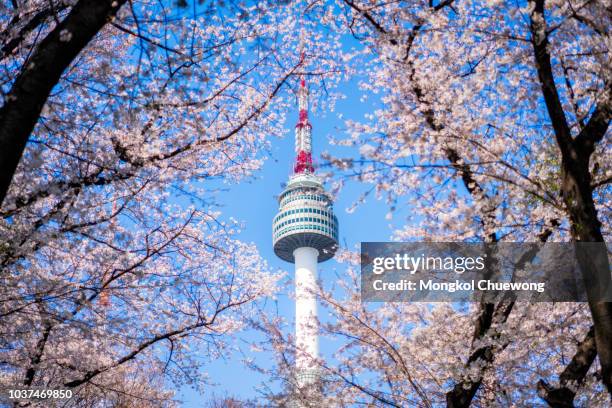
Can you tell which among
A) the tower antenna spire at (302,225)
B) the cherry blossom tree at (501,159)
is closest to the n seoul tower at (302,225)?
the tower antenna spire at (302,225)

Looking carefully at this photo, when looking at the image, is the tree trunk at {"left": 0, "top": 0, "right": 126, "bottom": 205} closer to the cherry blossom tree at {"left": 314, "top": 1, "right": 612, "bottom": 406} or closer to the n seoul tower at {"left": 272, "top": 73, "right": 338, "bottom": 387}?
the cherry blossom tree at {"left": 314, "top": 1, "right": 612, "bottom": 406}

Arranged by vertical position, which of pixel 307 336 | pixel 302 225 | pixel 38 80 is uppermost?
pixel 302 225

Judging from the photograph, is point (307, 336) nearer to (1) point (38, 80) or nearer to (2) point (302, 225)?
(1) point (38, 80)

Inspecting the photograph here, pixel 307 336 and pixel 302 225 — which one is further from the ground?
pixel 302 225

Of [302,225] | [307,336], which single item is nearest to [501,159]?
[307,336]

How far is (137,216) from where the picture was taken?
7.12 meters

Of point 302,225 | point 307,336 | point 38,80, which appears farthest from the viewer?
point 302,225

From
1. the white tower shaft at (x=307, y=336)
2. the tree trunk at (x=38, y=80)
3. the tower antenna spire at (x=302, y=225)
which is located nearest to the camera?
the tree trunk at (x=38, y=80)

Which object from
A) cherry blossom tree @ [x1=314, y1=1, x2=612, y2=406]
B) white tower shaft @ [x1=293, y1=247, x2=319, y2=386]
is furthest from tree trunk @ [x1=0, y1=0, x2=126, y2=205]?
white tower shaft @ [x1=293, y1=247, x2=319, y2=386]

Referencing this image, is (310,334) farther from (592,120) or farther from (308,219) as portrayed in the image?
(308,219)

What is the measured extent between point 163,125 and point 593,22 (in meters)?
4.56

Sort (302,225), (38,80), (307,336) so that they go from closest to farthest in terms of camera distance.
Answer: (38,80), (307,336), (302,225)

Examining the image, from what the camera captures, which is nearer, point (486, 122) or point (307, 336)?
point (486, 122)

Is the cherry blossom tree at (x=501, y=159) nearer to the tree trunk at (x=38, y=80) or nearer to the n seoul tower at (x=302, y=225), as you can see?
the tree trunk at (x=38, y=80)
